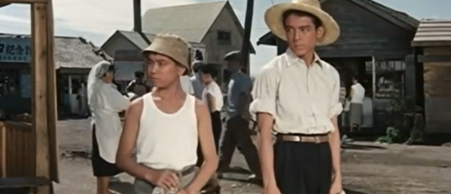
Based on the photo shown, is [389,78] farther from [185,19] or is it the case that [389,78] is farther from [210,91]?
[185,19]

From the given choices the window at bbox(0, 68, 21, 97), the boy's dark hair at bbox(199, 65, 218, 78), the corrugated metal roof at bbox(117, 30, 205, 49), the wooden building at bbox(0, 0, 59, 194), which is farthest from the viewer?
the corrugated metal roof at bbox(117, 30, 205, 49)

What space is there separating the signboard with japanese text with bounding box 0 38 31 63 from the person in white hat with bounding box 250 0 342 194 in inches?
874

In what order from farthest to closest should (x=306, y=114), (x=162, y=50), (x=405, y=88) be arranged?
(x=405, y=88) < (x=306, y=114) < (x=162, y=50)

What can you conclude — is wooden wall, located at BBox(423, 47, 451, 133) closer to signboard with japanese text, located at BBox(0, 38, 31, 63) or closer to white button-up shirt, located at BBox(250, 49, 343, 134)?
signboard with japanese text, located at BBox(0, 38, 31, 63)

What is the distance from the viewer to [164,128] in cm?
350

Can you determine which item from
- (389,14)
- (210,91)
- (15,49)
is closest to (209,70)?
(210,91)

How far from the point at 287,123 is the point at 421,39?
49.2ft

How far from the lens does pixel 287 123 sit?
397 centimetres

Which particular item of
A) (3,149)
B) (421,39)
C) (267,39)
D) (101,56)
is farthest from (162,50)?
(101,56)

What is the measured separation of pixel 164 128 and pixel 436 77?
1635 centimetres

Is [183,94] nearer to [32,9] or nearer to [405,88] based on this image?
[32,9]

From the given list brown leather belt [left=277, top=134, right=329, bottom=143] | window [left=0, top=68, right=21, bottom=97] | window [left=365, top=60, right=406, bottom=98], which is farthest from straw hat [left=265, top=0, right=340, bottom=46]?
window [left=0, top=68, right=21, bottom=97]

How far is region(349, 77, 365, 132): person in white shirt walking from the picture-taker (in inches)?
716

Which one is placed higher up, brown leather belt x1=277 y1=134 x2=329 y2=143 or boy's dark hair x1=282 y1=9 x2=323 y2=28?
boy's dark hair x1=282 y1=9 x2=323 y2=28
